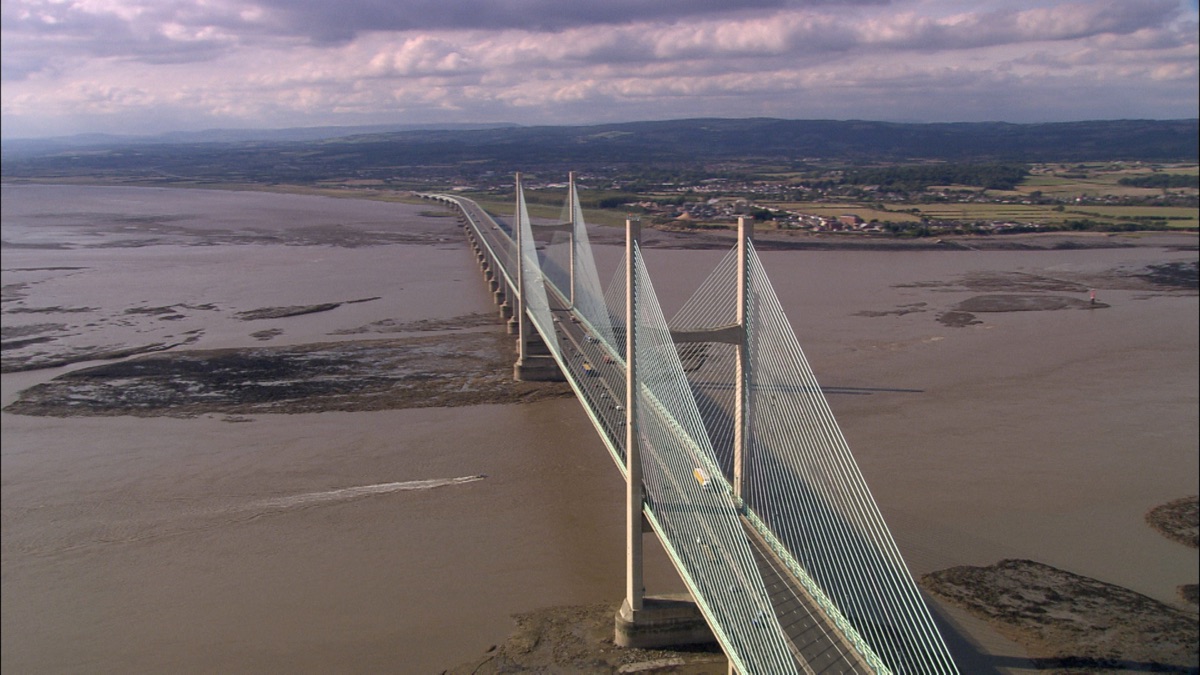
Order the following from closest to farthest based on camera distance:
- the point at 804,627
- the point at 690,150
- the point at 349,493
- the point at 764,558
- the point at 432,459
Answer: the point at 804,627 < the point at 764,558 < the point at 349,493 < the point at 432,459 < the point at 690,150

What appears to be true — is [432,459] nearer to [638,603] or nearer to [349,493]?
[349,493]

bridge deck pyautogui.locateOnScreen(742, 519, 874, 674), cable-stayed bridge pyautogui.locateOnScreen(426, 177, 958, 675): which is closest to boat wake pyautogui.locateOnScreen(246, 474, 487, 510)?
cable-stayed bridge pyautogui.locateOnScreen(426, 177, 958, 675)

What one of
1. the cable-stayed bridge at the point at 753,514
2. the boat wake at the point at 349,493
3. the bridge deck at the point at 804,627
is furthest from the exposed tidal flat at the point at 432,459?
the bridge deck at the point at 804,627

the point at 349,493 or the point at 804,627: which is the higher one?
the point at 804,627

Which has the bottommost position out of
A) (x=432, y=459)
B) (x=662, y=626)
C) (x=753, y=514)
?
(x=432, y=459)

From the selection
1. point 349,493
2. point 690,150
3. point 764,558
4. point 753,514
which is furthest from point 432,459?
point 690,150

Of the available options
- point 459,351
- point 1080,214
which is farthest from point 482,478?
point 1080,214

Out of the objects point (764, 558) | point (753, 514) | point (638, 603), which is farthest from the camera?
point (638, 603)
